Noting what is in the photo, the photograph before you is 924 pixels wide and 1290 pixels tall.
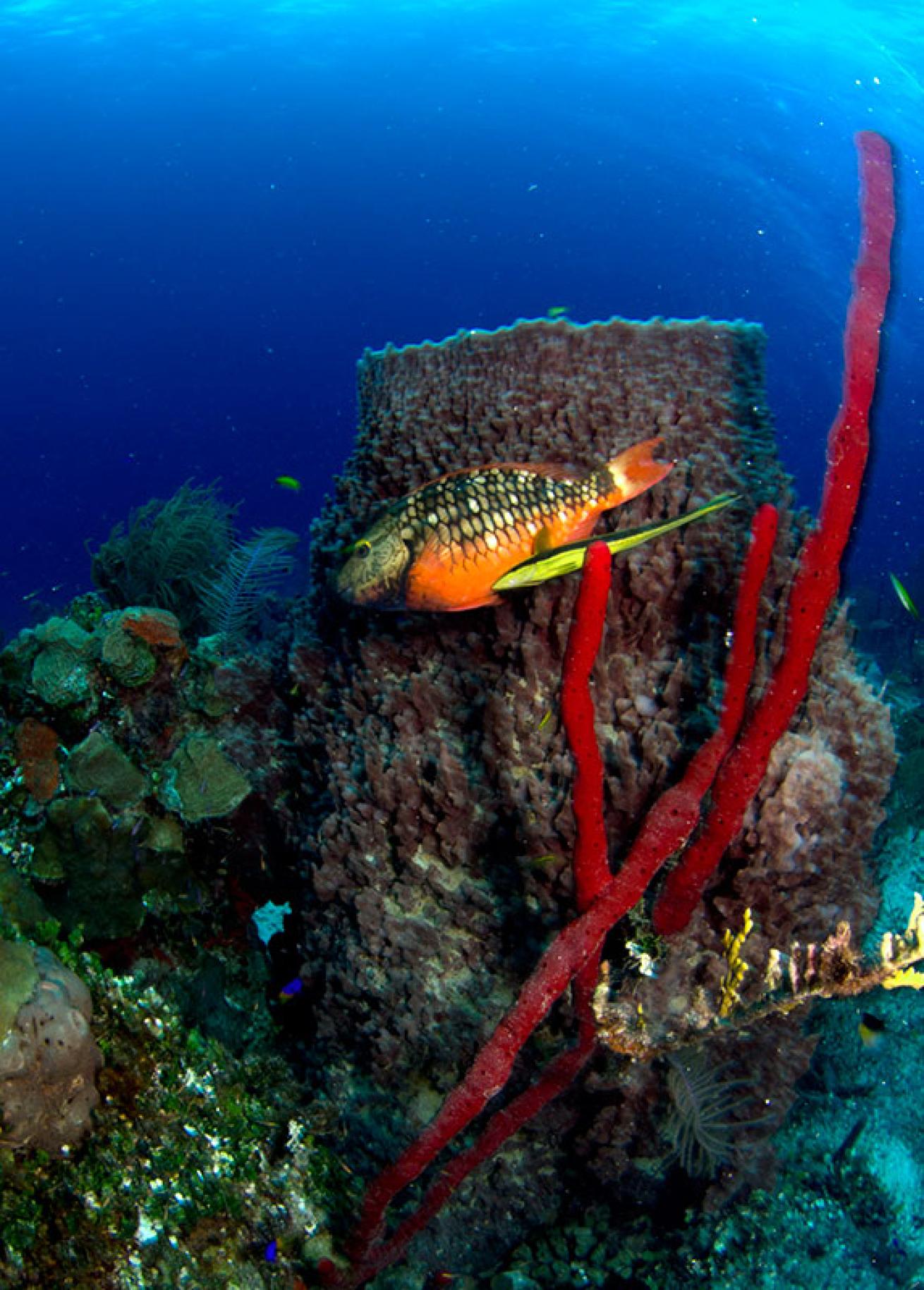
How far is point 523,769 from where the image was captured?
9.07 feet

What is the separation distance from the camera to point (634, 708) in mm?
2760

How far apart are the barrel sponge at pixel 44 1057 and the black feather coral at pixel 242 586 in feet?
11.6

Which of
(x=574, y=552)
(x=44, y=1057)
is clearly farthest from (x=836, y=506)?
(x=44, y=1057)

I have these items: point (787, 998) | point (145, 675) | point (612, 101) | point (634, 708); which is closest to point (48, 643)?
point (145, 675)

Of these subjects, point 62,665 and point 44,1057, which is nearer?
point 44,1057

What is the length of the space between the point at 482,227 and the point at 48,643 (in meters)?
63.0

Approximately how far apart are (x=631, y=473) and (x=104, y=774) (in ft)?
8.88

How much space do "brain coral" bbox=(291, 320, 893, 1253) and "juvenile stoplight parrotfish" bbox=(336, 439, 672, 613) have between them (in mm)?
255

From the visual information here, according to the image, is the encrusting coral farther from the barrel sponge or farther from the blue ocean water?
the blue ocean water

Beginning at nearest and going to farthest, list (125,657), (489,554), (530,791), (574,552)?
(574,552)
(489,554)
(530,791)
(125,657)

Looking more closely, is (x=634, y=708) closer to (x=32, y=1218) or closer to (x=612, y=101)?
(x=32, y=1218)

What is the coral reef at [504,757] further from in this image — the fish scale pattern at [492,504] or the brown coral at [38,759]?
the brown coral at [38,759]

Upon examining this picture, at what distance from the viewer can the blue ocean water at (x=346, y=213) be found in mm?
41750

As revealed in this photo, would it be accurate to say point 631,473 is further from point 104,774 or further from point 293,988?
point 104,774
